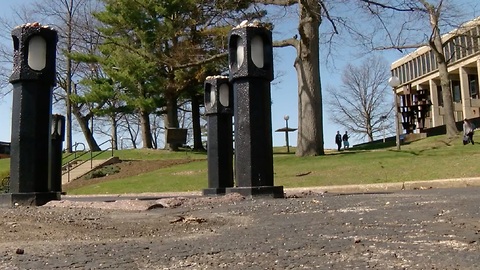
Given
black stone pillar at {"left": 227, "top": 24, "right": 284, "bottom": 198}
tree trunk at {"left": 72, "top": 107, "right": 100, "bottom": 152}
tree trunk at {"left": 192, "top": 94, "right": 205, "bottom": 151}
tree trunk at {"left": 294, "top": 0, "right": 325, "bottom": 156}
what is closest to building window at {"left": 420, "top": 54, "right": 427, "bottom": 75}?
tree trunk at {"left": 192, "top": 94, "right": 205, "bottom": 151}

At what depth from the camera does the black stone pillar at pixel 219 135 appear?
31.1 ft

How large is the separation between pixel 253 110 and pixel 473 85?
5510cm

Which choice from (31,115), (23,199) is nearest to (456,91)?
(31,115)

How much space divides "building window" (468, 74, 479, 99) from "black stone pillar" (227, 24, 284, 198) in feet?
177

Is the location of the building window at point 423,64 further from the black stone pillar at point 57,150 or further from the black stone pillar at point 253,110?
the black stone pillar at point 253,110

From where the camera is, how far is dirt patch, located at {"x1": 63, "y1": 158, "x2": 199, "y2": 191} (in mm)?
25562

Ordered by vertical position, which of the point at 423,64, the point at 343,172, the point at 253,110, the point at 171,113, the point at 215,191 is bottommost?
the point at 215,191

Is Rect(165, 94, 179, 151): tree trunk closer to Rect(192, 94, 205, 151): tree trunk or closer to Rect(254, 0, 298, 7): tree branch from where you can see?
Rect(192, 94, 205, 151): tree trunk

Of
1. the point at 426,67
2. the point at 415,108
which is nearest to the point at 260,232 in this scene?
the point at 415,108

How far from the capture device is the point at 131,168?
28.6 metres

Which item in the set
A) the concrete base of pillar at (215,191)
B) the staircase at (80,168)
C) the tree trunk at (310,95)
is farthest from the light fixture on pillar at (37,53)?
the staircase at (80,168)

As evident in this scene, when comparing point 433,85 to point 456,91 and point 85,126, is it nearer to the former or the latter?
point 456,91

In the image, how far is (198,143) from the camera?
3809 cm

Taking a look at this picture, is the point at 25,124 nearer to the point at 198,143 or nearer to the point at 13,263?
the point at 13,263
